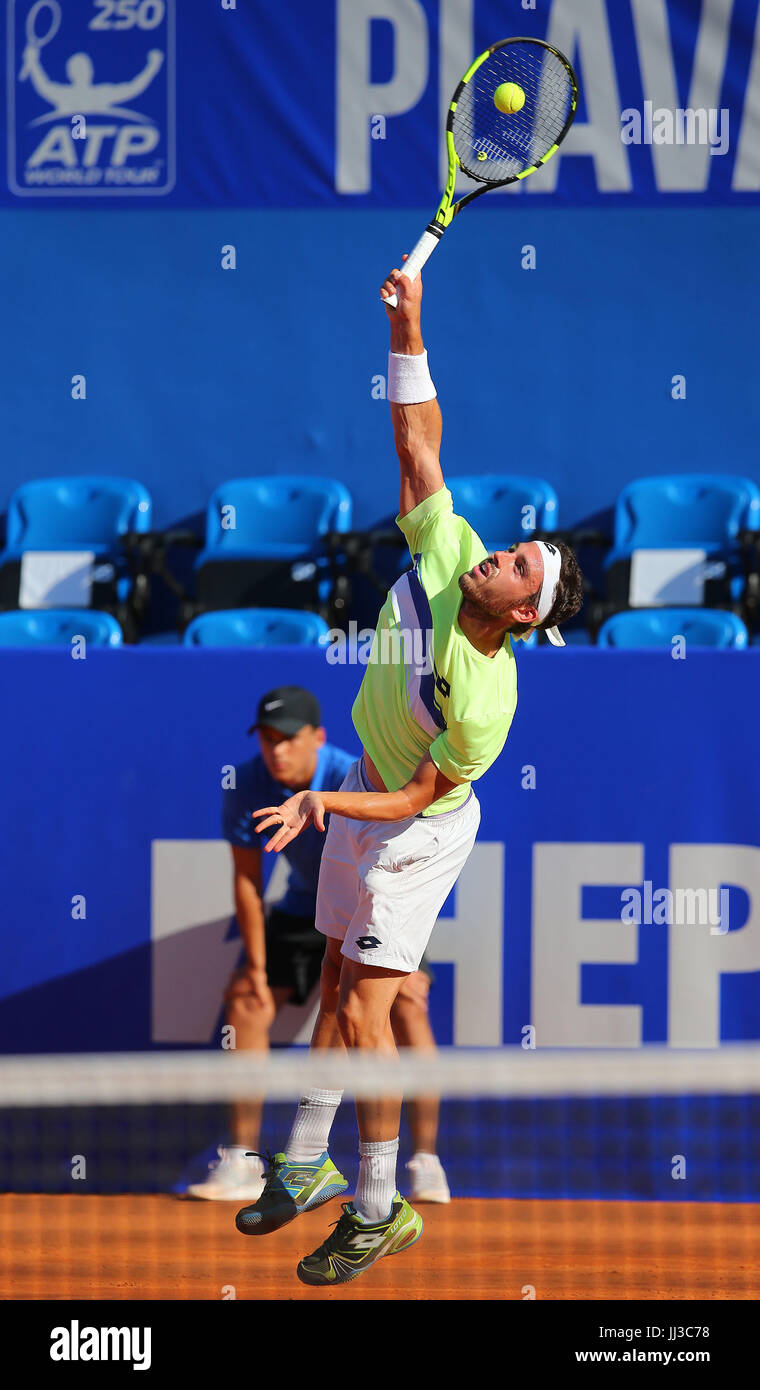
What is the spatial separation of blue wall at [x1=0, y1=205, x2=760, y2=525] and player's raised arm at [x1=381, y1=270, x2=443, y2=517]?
622 centimetres

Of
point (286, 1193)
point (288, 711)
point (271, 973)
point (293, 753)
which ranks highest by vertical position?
point (288, 711)

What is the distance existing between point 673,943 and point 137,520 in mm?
4726

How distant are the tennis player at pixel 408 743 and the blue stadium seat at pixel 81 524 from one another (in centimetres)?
594

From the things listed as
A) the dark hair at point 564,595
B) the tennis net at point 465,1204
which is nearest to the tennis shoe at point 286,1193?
the dark hair at point 564,595

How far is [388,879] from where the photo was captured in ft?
11.7

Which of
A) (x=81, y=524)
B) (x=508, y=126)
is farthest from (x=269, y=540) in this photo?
(x=508, y=126)

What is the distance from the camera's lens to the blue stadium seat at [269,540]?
30.1 feet

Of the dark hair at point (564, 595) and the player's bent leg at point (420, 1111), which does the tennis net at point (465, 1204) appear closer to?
the player's bent leg at point (420, 1111)

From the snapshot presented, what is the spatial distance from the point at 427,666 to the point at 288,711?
5.87ft

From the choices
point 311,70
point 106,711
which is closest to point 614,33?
point 311,70

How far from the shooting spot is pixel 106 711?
6.27 m

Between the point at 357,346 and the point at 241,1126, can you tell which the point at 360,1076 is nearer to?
the point at 241,1126
